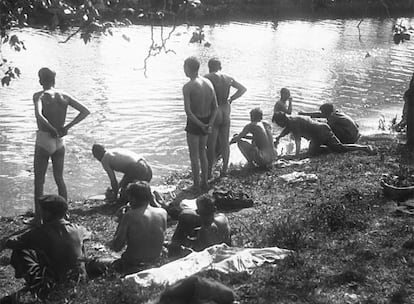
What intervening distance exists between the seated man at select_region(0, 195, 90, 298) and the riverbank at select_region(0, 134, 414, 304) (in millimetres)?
194

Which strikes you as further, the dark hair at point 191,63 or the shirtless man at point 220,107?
the shirtless man at point 220,107

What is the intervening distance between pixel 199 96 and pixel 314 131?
116 inches

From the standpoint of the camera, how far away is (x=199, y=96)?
8828 millimetres

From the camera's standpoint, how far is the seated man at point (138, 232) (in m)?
5.72

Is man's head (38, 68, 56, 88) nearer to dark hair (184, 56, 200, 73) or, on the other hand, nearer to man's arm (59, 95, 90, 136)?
man's arm (59, 95, 90, 136)

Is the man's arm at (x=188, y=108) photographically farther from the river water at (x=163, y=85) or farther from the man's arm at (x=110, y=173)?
the man's arm at (x=110, y=173)

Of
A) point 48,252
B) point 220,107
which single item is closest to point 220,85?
point 220,107

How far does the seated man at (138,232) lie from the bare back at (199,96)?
10.5 ft

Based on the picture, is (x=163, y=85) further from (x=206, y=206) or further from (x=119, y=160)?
(x=206, y=206)

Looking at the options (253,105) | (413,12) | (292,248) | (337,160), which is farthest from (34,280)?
(413,12)

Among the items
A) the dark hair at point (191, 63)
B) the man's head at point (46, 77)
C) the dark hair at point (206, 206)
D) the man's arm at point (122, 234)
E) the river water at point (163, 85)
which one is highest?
the dark hair at point (191, 63)

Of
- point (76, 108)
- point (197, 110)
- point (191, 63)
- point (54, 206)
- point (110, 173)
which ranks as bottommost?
point (110, 173)

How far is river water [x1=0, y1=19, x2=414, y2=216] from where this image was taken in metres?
12.6

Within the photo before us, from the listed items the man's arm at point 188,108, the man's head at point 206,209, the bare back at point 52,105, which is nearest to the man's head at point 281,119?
the man's arm at point 188,108
